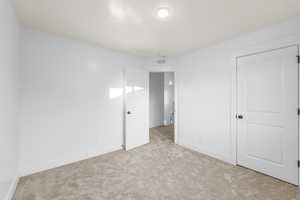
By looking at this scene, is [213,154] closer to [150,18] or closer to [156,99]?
[150,18]

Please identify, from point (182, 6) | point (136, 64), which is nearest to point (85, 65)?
point (136, 64)

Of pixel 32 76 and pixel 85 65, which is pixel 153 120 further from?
pixel 32 76

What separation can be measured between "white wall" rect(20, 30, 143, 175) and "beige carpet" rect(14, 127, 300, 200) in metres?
0.33

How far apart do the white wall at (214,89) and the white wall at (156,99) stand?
88.5 inches

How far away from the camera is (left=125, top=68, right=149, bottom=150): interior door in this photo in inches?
135

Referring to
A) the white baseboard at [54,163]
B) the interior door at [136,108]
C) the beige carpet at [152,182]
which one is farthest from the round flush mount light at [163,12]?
the white baseboard at [54,163]

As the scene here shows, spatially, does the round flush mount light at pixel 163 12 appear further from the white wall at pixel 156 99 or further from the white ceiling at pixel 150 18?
the white wall at pixel 156 99

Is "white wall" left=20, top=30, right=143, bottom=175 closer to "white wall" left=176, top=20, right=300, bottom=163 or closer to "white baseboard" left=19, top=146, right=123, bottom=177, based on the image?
"white baseboard" left=19, top=146, right=123, bottom=177

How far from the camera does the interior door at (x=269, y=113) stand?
201 centimetres

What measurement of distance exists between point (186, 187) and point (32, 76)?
3095 mm

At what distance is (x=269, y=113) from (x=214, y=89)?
1022mm

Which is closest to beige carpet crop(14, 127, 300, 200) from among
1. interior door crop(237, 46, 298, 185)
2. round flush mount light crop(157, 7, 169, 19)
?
interior door crop(237, 46, 298, 185)

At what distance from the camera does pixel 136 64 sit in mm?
3826

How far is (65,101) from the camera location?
2.61m
